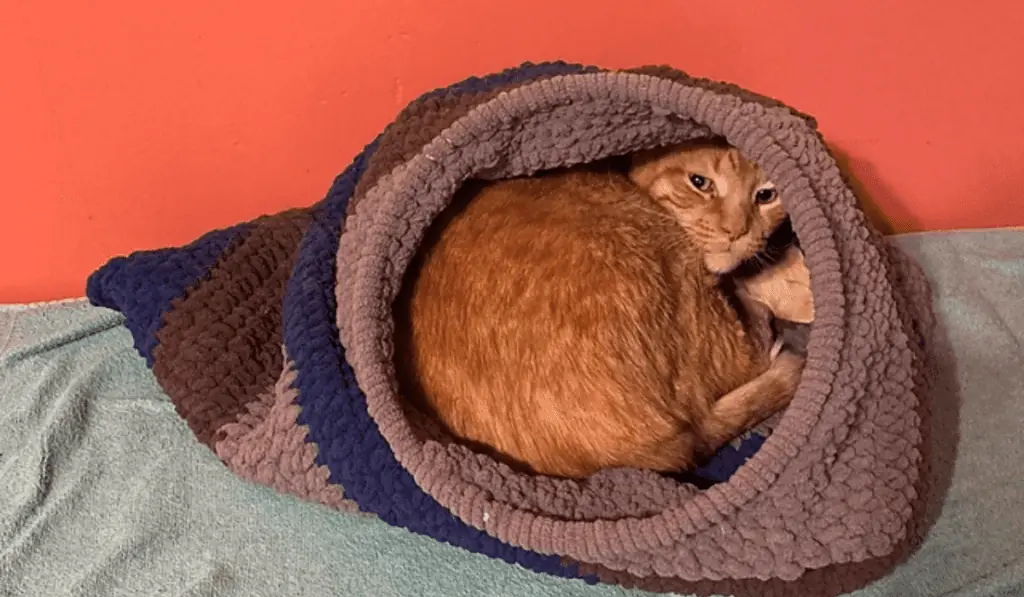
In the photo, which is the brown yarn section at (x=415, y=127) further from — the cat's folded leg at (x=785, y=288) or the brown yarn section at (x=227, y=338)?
the cat's folded leg at (x=785, y=288)

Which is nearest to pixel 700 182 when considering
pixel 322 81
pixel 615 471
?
pixel 615 471

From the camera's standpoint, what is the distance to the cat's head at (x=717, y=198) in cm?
116

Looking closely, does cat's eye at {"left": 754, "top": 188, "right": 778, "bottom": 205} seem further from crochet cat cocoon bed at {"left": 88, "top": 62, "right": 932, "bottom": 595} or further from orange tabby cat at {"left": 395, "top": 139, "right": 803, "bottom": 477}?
crochet cat cocoon bed at {"left": 88, "top": 62, "right": 932, "bottom": 595}

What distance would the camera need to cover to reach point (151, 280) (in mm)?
1214

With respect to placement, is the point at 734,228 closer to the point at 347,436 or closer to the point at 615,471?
the point at 615,471

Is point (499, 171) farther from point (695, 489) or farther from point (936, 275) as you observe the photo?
point (936, 275)

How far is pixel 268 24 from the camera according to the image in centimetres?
119

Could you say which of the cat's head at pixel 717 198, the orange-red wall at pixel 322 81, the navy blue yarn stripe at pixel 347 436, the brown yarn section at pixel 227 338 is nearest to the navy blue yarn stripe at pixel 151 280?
the brown yarn section at pixel 227 338

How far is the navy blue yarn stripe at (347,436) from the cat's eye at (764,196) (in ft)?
1.89

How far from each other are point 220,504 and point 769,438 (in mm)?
706

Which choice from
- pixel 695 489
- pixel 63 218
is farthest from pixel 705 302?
pixel 63 218

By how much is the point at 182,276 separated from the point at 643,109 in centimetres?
70

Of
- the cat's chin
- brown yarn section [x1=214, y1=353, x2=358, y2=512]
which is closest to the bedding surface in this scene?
brown yarn section [x1=214, y1=353, x2=358, y2=512]

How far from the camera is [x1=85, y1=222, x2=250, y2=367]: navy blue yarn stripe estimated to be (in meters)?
1.20
